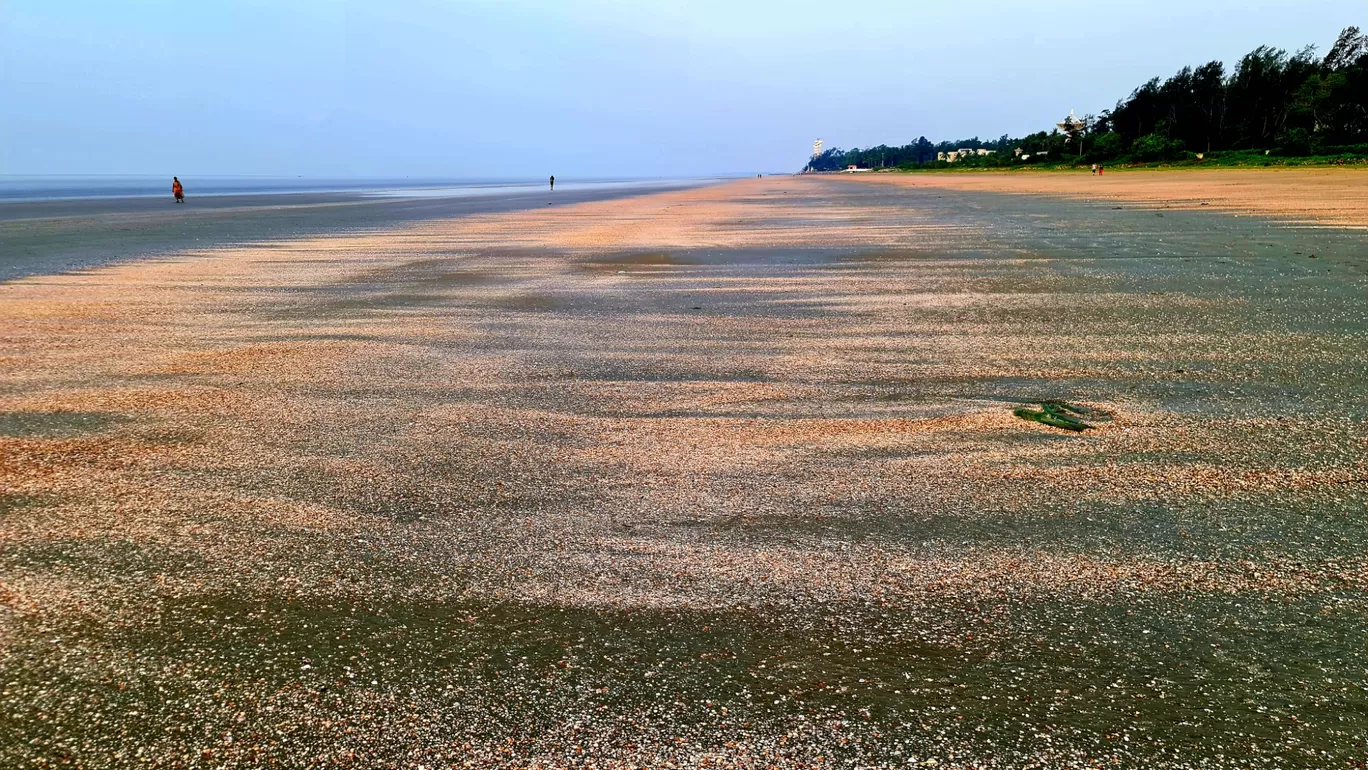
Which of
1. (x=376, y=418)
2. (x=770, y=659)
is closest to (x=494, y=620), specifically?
(x=770, y=659)

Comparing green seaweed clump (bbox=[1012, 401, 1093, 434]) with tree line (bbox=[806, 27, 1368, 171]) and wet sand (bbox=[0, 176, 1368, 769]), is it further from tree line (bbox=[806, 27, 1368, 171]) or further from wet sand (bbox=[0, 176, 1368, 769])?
tree line (bbox=[806, 27, 1368, 171])

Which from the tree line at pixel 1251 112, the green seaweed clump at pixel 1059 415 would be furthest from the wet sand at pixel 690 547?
the tree line at pixel 1251 112

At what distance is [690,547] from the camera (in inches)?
119

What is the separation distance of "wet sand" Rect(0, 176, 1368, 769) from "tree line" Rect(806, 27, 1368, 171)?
65766 mm

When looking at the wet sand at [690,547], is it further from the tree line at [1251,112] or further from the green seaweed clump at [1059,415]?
the tree line at [1251,112]

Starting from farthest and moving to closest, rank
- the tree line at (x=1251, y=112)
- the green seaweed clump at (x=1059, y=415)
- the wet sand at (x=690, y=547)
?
the tree line at (x=1251, y=112) < the green seaweed clump at (x=1059, y=415) < the wet sand at (x=690, y=547)

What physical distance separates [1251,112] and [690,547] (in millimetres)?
98073

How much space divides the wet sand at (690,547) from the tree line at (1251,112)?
216 ft

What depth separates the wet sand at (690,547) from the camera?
2.07 m

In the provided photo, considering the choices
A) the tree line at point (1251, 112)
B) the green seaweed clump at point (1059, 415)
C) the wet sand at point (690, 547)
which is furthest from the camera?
the tree line at point (1251, 112)

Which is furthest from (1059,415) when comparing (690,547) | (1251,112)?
(1251,112)

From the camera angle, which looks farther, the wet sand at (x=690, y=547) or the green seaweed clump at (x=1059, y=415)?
the green seaweed clump at (x=1059, y=415)

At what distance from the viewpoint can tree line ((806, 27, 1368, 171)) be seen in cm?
6856

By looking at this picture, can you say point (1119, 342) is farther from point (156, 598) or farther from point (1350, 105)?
point (1350, 105)
